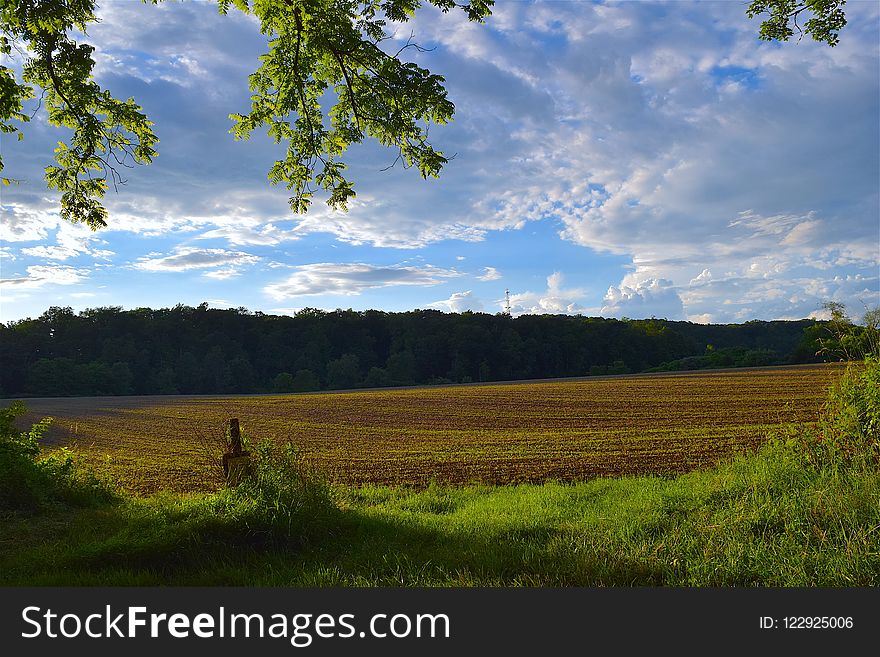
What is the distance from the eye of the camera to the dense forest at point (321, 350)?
80.8 meters

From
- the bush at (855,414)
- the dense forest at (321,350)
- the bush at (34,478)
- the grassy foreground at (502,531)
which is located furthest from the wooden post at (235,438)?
the dense forest at (321,350)

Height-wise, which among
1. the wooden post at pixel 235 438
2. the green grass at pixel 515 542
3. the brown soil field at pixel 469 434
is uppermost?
the wooden post at pixel 235 438

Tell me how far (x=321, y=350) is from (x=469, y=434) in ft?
251

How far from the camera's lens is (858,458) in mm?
7500

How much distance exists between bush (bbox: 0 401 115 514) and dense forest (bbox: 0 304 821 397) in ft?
242

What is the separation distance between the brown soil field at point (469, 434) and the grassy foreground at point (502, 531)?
1560mm

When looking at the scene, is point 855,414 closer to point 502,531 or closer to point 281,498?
point 502,531

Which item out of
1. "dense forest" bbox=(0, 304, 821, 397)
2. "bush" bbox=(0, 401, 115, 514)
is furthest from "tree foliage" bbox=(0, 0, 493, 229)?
"dense forest" bbox=(0, 304, 821, 397)

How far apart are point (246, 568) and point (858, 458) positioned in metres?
7.50

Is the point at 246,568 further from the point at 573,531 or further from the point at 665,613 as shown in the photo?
the point at 665,613

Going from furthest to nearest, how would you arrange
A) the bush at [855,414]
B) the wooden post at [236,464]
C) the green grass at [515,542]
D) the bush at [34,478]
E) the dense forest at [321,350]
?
the dense forest at [321,350] < the bush at [34,478] < the wooden post at [236,464] < the bush at [855,414] < the green grass at [515,542]

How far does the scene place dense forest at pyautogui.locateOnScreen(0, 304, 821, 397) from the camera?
80.8 m

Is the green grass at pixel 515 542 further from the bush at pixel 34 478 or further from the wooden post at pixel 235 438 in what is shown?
the wooden post at pixel 235 438

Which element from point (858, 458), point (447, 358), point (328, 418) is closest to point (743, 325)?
point (447, 358)
